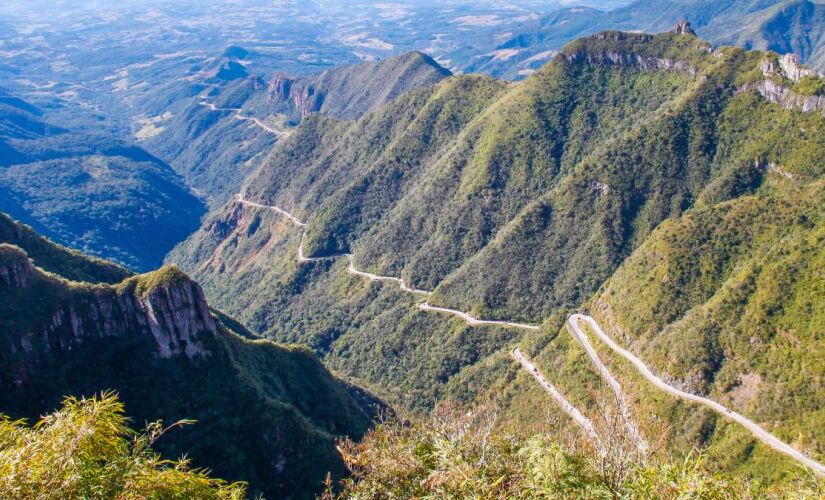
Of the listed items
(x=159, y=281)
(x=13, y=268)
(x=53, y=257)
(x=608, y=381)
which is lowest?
(x=608, y=381)

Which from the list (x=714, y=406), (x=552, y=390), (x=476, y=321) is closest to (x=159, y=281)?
(x=552, y=390)

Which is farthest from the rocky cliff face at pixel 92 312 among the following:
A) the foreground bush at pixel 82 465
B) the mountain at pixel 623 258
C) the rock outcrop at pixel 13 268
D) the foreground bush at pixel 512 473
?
the foreground bush at pixel 82 465

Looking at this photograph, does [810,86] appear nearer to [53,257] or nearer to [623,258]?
[623,258]

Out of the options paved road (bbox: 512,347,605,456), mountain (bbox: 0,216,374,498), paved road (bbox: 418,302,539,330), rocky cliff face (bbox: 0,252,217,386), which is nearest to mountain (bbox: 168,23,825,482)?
paved road (bbox: 418,302,539,330)

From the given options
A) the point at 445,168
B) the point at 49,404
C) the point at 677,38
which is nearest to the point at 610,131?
the point at 677,38

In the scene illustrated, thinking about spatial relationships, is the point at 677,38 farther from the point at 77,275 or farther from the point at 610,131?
the point at 77,275

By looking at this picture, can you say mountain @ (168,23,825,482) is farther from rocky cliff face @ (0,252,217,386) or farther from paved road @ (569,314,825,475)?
rocky cliff face @ (0,252,217,386)
